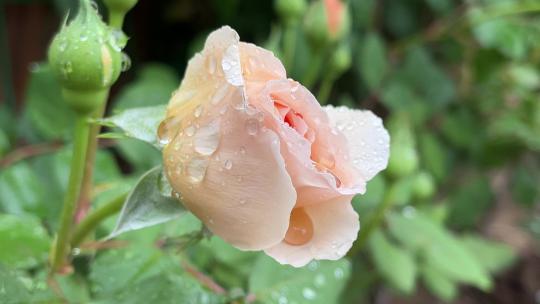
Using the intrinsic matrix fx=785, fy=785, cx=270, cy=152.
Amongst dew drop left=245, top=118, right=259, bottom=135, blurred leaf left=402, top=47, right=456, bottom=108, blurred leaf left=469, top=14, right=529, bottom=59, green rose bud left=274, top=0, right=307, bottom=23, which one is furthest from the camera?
blurred leaf left=402, top=47, right=456, bottom=108

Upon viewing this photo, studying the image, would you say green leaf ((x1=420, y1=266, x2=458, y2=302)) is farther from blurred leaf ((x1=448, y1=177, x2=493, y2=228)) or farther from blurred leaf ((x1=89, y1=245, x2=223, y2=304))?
blurred leaf ((x1=89, y1=245, x2=223, y2=304))

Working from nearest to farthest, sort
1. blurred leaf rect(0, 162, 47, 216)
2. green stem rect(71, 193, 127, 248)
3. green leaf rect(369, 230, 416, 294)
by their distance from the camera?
green stem rect(71, 193, 127, 248)
blurred leaf rect(0, 162, 47, 216)
green leaf rect(369, 230, 416, 294)

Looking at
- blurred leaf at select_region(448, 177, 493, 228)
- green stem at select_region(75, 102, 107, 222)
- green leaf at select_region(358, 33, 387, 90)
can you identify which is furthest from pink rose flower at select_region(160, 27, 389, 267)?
blurred leaf at select_region(448, 177, 493, 228)

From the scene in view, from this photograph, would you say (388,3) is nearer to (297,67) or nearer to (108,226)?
(297,67)

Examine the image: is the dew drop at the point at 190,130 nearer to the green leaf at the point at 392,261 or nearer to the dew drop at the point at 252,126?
the dew drop at the point at 252,126

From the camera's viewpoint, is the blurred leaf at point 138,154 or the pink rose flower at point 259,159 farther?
the blurred leaf at point 138,154

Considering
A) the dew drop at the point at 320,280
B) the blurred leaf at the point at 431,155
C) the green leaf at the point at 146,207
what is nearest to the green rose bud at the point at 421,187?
the blurred leaf at the point at 431,155

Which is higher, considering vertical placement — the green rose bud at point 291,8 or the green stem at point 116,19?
the green stem at point 116,19
